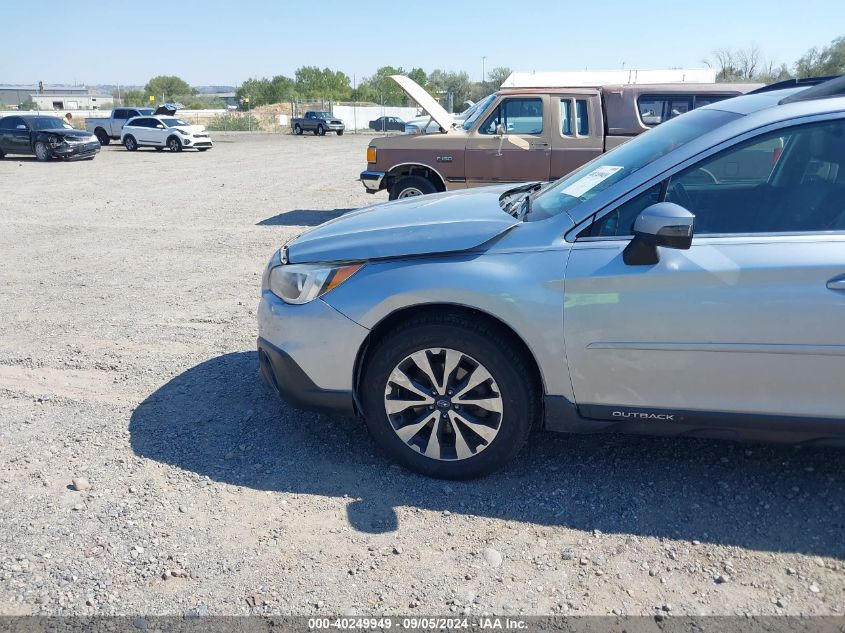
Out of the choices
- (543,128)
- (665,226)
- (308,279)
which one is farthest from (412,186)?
(665,226)

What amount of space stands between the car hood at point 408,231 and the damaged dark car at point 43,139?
23.6 metres

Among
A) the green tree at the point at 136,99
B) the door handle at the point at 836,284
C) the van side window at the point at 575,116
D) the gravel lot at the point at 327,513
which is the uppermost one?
the green tree at the point at 136,99

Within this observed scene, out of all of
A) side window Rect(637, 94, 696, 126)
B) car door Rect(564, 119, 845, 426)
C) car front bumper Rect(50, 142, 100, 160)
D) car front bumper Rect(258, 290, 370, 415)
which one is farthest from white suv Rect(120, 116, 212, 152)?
car door Rect(564, 119, 845, 426)

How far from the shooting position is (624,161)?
3516 millimetres

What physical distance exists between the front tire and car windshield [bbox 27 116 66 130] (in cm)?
60

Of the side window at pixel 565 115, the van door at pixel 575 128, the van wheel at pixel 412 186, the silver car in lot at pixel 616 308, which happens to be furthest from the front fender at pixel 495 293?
the van wheel at pixel 412 186

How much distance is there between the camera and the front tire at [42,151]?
79.2ft

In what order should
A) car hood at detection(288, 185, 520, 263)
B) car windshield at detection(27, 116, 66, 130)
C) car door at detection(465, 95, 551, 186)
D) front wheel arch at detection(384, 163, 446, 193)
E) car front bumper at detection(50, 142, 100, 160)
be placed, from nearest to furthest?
1. car hood at detection(288, 185, 520, 263)
2. car door at detection(465, 95, 551, 186)
3. front wheel arch at detection(384, 163, 446, 193)
4. car front bumper at detection(50, 142, 100, 160)
5. car windshield at detection(27, 116, 66, 130)

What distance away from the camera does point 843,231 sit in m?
2.93

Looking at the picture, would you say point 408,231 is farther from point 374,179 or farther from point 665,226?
point 374,179

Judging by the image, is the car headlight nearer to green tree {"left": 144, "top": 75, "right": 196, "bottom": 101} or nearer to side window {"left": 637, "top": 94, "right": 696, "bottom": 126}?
side window {"left": 637, "top": 94, "right": 696, "bottom": 126}

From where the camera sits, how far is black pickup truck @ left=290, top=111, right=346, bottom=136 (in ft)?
157

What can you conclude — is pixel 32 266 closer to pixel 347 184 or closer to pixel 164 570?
pixel 164 570

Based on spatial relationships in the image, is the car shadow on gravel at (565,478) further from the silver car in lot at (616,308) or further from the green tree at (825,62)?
the green tree at (825,62)
